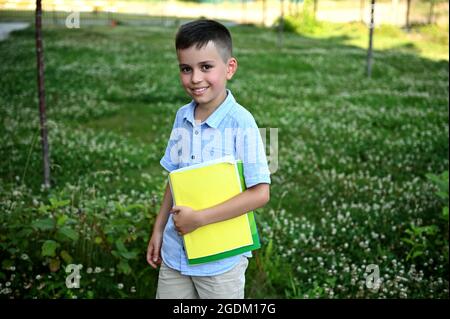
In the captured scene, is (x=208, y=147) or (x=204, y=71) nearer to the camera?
(x=204, y=71)

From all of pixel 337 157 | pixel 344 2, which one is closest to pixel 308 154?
pixel 337 157

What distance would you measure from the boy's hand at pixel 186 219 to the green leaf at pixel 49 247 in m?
1.85

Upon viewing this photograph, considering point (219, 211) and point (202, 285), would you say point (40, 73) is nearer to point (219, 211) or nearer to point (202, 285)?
point (202, 285)

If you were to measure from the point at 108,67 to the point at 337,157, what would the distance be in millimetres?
11876

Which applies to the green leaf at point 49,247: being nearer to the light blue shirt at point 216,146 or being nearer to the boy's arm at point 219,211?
the light blue shirt at point 216,146

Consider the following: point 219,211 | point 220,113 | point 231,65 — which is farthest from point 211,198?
point 231,65

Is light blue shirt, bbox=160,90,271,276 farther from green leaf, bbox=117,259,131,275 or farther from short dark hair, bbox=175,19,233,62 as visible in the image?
green leaf, bbox=117,259,131,275

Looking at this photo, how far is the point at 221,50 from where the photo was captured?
9.61ft

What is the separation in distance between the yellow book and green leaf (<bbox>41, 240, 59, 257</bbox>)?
1785 millimetres

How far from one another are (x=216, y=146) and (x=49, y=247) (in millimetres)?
2076

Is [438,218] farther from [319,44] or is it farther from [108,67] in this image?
[319,44]

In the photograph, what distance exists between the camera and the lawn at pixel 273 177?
4.80 m

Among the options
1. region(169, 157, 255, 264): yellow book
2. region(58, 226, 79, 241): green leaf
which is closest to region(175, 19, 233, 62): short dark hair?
region(169, 157, 255, 264): yellow book

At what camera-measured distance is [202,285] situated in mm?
3221
